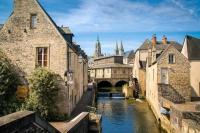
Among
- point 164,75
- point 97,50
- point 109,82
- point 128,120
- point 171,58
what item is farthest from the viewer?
point 97,50

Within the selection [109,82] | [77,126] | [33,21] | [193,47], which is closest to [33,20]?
[33,21]

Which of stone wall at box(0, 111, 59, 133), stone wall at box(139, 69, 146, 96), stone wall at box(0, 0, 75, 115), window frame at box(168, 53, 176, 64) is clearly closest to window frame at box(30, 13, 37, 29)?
stone wall at box(0, 0, 75, 115)

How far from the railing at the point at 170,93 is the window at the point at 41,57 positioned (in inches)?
625

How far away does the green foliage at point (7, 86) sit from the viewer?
19.6 m

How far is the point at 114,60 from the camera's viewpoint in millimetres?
83562

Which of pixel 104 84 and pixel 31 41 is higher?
→ pixel 31 41

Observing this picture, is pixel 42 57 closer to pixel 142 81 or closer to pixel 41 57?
pixel 41 57

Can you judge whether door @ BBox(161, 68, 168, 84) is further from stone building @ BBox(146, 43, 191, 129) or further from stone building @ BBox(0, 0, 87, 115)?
stone building @ BBox(0, 0, 87, 115)

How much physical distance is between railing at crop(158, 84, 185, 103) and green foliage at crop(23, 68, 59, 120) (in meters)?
15.8

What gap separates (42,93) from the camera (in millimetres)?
19781

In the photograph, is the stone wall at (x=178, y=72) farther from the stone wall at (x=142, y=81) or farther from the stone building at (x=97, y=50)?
the stone building at (x=97, y=50)

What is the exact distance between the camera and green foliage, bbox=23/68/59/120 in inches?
772

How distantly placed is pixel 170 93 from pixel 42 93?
18.8 meters

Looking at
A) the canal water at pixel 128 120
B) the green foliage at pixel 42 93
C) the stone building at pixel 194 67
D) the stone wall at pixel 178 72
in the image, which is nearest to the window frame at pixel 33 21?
the green foliage at pixel 42 93
